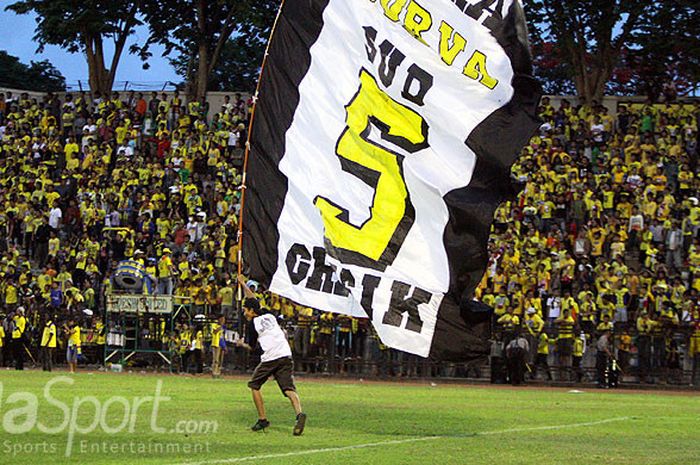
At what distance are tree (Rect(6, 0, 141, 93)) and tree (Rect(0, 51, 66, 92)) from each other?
56.4ft

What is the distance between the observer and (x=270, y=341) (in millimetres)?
16453

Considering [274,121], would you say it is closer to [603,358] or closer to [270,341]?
[270,341]

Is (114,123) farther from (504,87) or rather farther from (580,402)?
(504,87)

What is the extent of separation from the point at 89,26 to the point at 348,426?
121 ft

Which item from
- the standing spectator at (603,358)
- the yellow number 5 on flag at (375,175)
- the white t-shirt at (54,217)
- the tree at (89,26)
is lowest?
the standing spectator at (603,358)

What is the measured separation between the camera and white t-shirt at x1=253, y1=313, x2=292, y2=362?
1644cm

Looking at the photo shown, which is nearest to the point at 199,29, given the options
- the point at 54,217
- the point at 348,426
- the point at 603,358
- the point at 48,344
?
the point at 54,217

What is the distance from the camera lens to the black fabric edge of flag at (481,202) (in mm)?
13602

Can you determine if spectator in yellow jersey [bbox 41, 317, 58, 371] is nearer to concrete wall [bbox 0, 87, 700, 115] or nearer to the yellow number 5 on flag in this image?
concrete wall [bbox 0, 87, 700, 115]

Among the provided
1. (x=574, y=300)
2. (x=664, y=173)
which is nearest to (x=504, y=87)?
(x=574, y=300)

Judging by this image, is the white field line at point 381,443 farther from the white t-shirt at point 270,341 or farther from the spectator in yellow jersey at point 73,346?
the spectator in yellow jersey at point 73,346

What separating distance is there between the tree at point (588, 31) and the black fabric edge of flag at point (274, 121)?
92.8 feet

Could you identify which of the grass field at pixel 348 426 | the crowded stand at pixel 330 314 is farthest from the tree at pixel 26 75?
the grass field at pixel 348 426

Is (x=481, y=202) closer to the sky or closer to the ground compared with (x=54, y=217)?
closer to the ground
